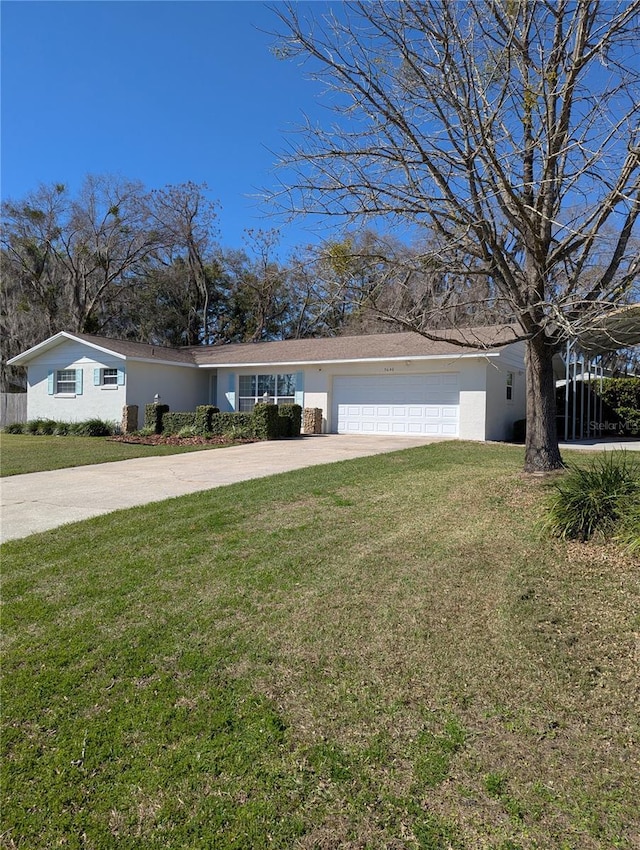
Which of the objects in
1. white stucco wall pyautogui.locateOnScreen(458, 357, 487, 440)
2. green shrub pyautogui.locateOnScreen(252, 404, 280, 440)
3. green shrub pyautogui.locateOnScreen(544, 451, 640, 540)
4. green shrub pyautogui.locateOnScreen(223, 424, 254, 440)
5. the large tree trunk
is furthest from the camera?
green shrub pyautogui.locateOnScreen(223, 424, 254, 440)

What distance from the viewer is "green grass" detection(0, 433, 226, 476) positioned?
414 inches

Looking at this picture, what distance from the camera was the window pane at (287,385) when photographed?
18.8 meters

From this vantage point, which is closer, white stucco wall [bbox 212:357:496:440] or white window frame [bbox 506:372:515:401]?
white stucco wall [bbox 212:357:496:440]

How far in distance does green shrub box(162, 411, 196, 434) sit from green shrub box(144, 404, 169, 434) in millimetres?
204

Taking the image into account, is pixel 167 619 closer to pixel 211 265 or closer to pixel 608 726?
pixel 608 726

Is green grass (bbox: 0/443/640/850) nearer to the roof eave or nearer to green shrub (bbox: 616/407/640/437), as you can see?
the roof eave

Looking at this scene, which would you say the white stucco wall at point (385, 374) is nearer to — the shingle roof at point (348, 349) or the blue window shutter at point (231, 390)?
the blue window shutter at point (231, 390)

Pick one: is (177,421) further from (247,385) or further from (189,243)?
(189,243)

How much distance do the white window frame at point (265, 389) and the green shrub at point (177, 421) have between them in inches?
129

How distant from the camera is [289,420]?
16062mm

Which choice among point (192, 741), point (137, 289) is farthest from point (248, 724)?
point (137, 289)

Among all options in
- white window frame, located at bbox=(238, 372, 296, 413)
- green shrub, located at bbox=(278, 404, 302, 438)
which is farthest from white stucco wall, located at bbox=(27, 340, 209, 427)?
green shrub, located at bbox=(278, 404, 302, 438)

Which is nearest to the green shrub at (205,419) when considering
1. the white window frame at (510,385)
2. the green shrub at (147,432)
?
the green shrub at (147,432)

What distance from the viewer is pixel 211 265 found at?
32.7 meters
